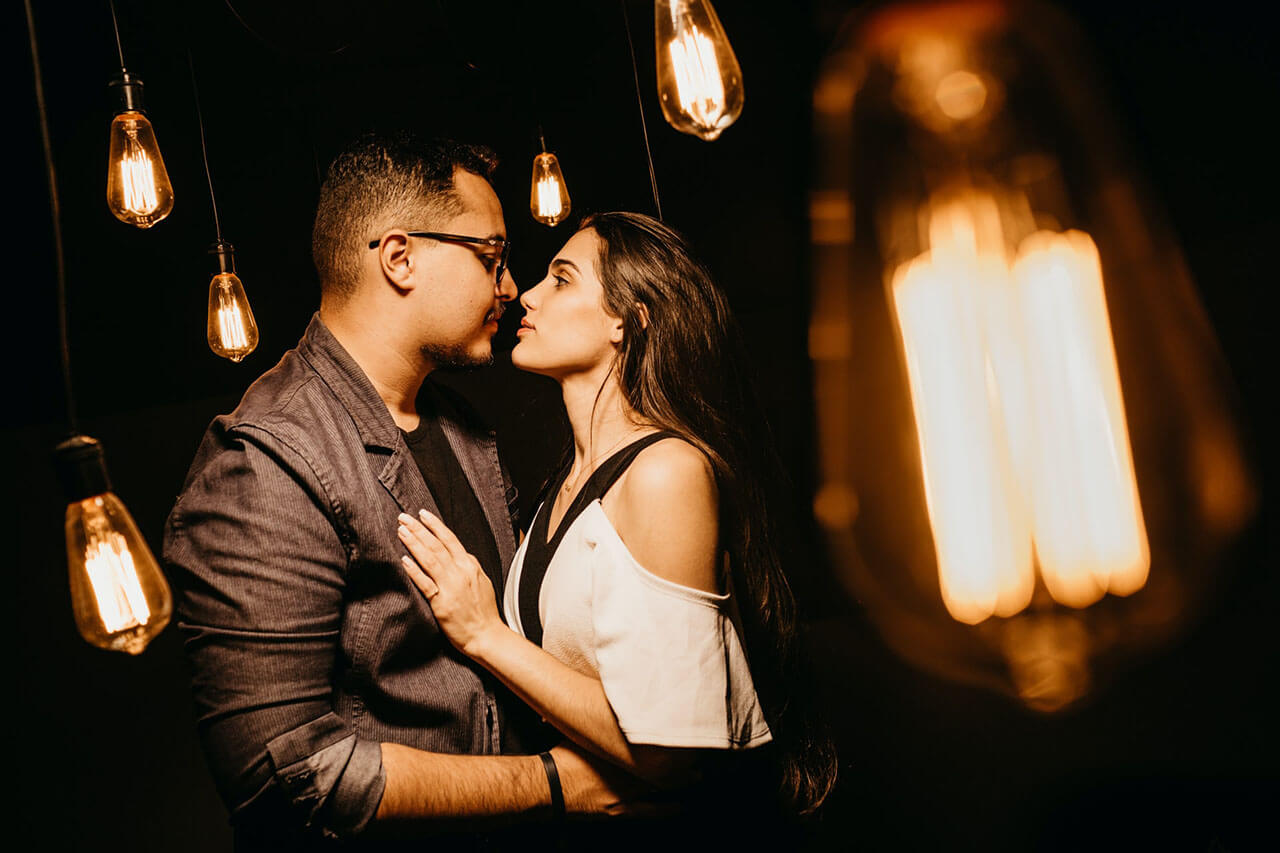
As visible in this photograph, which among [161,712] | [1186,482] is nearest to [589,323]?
[1186,482]

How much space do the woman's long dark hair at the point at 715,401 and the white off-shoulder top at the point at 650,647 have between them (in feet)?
1.08

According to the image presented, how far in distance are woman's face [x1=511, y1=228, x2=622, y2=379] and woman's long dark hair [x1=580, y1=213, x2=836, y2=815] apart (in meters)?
0.04

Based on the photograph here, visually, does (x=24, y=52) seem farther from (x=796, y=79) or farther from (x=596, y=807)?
(x=596, y=807)

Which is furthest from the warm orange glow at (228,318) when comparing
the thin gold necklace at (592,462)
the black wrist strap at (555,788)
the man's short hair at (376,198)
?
the black wrist strap at (555,788)

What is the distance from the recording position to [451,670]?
1.70m

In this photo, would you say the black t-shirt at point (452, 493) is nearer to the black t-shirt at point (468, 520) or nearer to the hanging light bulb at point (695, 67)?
the black t-shirt at point (468, 520)

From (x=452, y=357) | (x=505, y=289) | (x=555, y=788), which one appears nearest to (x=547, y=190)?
(x=505, y=289)

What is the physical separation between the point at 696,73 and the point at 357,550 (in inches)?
48.6

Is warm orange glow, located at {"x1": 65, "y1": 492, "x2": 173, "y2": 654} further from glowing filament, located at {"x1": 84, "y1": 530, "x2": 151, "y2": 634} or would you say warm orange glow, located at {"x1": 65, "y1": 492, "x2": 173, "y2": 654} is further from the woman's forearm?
the woman's forearm

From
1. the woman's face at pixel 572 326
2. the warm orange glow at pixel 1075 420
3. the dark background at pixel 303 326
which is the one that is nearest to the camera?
the woman's face at pixel 572 326

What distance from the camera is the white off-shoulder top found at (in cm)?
154

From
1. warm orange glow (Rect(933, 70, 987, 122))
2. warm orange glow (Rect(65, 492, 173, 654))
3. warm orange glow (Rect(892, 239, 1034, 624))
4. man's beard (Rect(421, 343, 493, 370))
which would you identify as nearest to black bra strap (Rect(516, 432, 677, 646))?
man's beard (Rect(421, 343, 493, 370))

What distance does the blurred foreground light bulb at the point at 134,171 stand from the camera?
176 cm

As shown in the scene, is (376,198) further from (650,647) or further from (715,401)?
(650,647)
